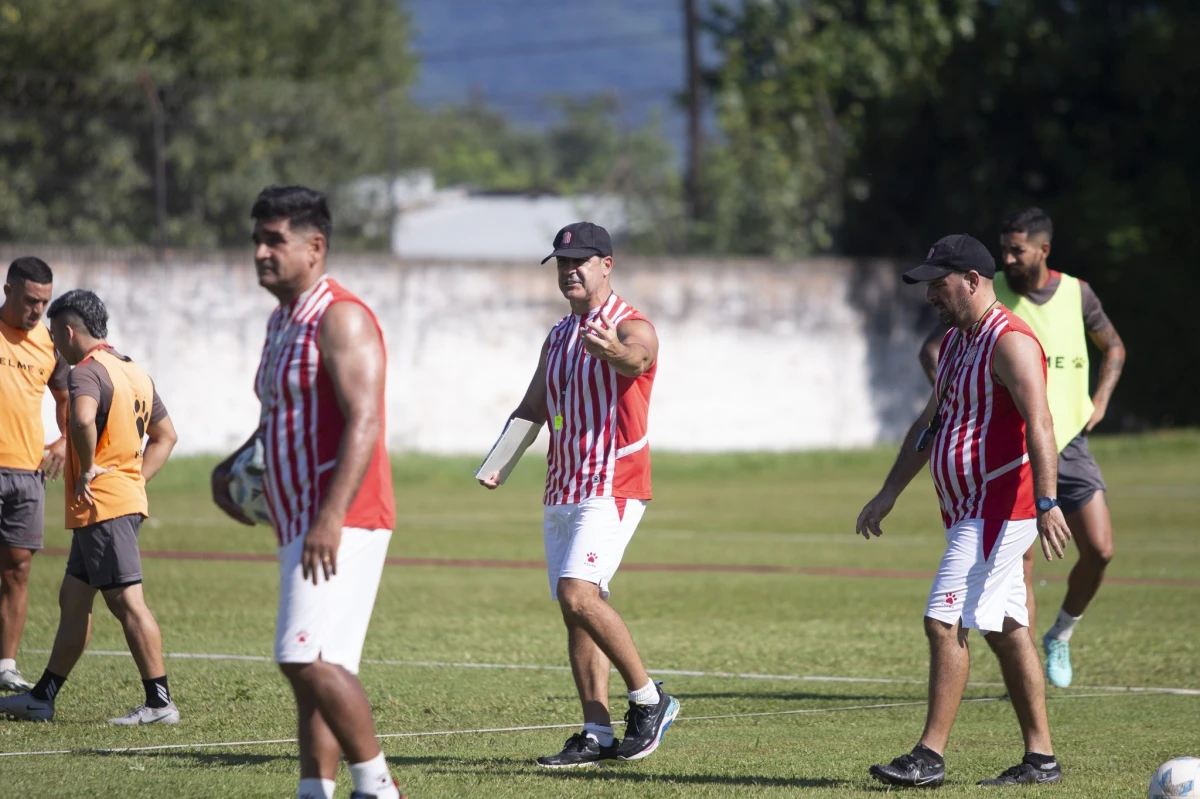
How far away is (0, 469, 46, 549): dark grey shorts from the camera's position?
8.65m

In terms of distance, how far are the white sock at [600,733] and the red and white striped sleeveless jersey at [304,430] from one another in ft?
6.44

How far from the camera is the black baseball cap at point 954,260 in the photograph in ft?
21.5

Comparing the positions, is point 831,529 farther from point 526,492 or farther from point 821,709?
point 821,709

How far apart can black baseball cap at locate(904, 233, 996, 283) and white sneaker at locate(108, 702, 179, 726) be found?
4081mm

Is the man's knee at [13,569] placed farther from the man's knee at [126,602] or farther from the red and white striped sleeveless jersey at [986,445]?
the red and white striped sleeveless jersey at [986,445]

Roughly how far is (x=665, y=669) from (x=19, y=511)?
12.7 ft

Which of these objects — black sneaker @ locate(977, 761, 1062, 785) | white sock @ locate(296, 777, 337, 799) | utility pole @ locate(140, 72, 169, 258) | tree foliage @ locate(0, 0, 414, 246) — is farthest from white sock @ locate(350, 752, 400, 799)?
utility pole @ locate(140, 72, 169, 258)

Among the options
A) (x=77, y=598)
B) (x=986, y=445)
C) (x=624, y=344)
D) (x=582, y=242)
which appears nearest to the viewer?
(x=986, y=445)

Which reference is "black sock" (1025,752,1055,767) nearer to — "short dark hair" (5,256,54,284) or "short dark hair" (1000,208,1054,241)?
"short dark hair" (1000,208,1054,241)

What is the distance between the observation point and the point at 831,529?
59.0ft

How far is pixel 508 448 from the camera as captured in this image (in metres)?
7.21

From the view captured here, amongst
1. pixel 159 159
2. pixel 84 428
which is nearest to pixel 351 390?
pixel 84 428

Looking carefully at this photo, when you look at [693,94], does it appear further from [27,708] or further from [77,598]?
[27,708]

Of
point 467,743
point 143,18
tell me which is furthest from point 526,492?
point 143,18
